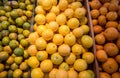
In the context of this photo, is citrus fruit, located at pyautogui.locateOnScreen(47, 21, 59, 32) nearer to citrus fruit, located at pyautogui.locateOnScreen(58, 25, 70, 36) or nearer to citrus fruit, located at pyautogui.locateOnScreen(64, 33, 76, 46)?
citrus fruit, located at pyautogui.locateOnScreen(58, 25, 70, 36)

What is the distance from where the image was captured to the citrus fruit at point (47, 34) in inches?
63.2

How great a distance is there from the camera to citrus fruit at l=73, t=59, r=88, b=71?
4.91 feet

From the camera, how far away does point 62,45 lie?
5.14 ft

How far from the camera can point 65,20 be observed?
5.69 ft

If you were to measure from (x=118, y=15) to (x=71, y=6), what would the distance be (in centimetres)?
57

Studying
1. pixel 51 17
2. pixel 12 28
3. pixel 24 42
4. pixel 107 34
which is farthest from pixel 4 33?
pixel 107 34

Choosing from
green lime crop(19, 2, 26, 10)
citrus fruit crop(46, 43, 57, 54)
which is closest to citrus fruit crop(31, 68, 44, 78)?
citrus fruit crop(46, 43, 57, 54)

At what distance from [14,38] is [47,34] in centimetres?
69

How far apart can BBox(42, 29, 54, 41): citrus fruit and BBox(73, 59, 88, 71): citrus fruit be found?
385 mm

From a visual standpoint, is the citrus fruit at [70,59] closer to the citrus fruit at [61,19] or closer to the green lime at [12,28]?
the citrus fruit at [61,19]

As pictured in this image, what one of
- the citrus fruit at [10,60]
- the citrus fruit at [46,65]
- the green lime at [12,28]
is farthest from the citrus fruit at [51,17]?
the citrus fruit at [10,60]

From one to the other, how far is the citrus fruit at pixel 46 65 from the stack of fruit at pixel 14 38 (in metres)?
0.49

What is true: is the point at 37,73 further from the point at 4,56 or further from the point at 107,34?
the point at 107,34

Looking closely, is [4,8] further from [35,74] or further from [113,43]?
[113,43]
